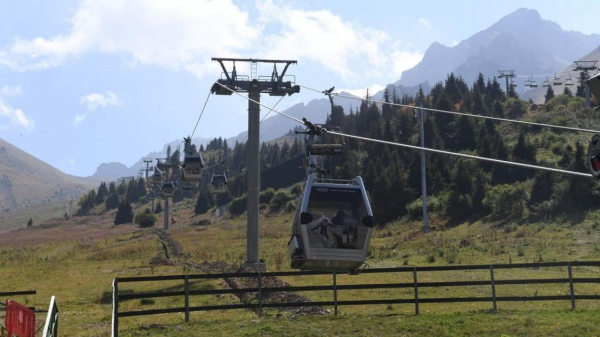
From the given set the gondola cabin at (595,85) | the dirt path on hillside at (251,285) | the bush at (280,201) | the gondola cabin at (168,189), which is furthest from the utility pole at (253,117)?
the bush at (280,201)

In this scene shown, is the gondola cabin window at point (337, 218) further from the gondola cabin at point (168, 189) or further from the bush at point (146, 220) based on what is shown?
the bush at point (146, 220)

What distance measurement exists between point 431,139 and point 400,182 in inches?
985

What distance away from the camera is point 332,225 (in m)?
17.0

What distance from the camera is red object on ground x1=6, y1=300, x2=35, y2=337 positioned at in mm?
14727

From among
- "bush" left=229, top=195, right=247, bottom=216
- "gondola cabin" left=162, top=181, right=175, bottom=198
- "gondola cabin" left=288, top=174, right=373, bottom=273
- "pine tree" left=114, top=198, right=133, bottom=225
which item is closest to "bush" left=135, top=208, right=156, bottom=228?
"bush" left=229, top=195, right=247, bottom=216

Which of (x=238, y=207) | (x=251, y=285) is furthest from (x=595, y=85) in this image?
(x=238, y=207)

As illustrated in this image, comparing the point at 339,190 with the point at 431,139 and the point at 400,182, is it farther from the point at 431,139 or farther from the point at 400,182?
the point at 431,139

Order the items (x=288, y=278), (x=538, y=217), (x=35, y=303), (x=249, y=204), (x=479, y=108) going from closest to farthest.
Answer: (x=35, y=303)
(x=288, y=278)
(x=249, y=204)
(x=538, y=217)
(x=479, y=108)

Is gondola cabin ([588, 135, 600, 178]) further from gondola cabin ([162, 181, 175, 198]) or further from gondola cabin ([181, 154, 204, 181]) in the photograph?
gondola cabin ([162, 181, 175, 198])

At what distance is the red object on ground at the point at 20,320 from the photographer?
1473 centimetres

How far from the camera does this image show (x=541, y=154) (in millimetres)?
91562

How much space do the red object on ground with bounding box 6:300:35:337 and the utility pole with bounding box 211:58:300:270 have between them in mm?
19814

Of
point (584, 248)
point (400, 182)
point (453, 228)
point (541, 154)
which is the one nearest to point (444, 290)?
point (584, 248)

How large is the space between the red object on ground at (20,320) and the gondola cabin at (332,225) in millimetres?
6489
